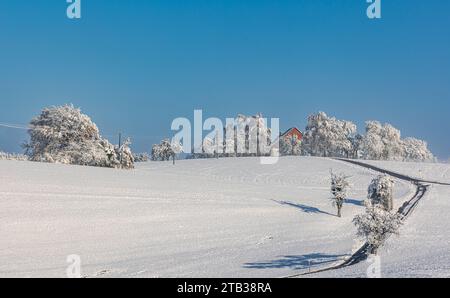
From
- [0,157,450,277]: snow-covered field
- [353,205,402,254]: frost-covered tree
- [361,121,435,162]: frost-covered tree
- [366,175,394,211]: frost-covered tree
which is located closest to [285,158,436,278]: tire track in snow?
[0,157,450,277]: snow-covered field

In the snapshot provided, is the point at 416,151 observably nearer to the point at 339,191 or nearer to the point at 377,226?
the point at 339,191

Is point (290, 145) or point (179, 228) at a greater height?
point (290, 145)

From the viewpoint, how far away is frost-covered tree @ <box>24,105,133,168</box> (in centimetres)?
8300

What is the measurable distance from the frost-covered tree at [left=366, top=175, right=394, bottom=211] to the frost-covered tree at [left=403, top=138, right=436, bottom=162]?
12043cm

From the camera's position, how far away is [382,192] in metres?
63.5

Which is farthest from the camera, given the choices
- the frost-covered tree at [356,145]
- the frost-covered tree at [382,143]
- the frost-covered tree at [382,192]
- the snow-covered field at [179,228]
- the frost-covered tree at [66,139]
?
the frost-covered tree at [356,145]

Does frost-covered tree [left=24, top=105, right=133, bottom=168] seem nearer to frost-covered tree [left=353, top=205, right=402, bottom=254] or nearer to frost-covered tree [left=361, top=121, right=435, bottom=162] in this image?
frost-covered tree [left=353, top=205, right=402, bottom=254]

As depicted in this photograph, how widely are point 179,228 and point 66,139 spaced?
43.6m

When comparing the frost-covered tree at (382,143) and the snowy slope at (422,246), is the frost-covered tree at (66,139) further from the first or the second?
the frost-covered tree at (382,143)

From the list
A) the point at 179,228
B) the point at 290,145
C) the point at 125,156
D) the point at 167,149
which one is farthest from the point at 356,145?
the point at 179,228

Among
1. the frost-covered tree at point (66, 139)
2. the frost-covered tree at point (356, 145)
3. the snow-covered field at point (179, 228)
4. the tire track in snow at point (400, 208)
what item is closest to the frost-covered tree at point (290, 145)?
the frost-covered tree at point (356, 145)

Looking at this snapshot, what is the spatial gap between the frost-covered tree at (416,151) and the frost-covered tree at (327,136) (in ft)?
75.5

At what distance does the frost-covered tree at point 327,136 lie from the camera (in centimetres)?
16738

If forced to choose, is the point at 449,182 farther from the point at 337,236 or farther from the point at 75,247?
the point at 75,247
